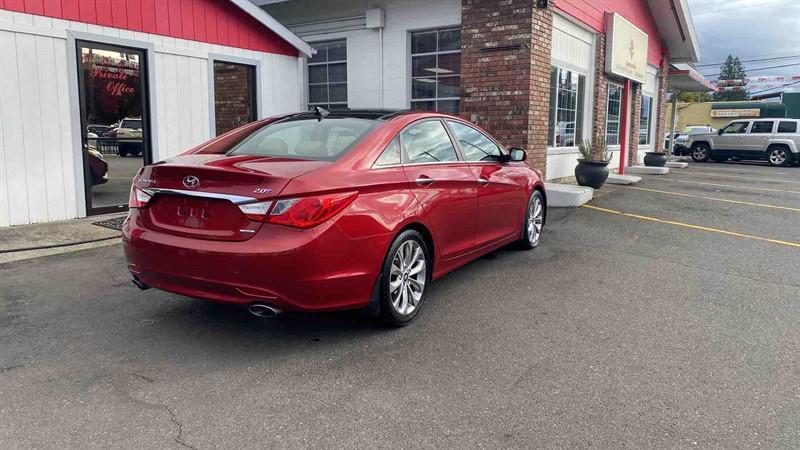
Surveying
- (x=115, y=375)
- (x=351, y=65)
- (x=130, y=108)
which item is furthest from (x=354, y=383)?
(x=351, y=65)

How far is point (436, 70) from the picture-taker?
1102 centimetres

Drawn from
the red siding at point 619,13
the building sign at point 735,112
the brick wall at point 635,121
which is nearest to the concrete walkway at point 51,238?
the red siding at point 619,13

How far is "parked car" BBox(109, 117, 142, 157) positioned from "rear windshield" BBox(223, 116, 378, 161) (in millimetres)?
4483

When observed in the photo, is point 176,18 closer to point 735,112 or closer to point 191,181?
point 191,181

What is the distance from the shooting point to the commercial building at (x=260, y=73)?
715 centimetres

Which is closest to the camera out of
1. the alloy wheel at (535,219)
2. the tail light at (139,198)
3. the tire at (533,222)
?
the tail light at (139,198)

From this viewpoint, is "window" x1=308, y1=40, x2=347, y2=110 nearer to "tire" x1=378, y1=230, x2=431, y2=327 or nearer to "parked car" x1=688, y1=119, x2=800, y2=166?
"tire" x1=378, y1=230, x2=431, y2=327

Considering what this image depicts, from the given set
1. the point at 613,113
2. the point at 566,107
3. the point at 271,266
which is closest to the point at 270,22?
the point at 566,107

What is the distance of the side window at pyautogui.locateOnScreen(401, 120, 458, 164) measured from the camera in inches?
175

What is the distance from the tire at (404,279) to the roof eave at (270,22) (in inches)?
258

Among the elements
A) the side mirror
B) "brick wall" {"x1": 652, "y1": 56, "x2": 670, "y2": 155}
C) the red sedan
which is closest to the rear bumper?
the red sedan

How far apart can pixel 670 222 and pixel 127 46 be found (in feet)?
26.4

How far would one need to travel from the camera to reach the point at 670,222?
8758 millimetres

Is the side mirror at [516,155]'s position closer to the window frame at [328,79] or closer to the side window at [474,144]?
the side window at [474,144]
